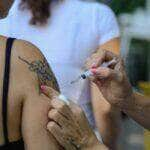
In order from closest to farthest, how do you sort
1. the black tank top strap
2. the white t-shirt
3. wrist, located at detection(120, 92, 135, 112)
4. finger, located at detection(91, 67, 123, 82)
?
the black tank top strap
finger, located at detection(91, 67, 123, 82)
wrist, located at detection(120, 92, 135, 112)
the white t-shirt

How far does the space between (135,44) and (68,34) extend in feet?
9.50

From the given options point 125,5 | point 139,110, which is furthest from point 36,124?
point 125,5

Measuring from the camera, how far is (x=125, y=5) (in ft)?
16.5

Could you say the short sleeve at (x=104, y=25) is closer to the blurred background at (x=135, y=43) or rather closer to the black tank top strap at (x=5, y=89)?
the black tank top strap at (x=5, y=89)

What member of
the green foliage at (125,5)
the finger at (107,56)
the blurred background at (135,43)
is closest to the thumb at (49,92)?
the finger at (107,56)

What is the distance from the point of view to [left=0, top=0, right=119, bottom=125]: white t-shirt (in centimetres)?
251

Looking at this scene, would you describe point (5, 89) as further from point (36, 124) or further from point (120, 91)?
point (120, 91)

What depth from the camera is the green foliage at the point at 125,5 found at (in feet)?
16.2

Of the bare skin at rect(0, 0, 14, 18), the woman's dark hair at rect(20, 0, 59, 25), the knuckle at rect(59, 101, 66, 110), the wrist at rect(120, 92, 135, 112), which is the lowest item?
the wrist at rect(120, 92, 135, 112)

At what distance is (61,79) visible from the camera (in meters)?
2.51

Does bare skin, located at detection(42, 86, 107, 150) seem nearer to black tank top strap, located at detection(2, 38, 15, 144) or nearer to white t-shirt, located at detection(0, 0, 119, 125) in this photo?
black tank top strap, located at detection(2, 38, 15, 144)

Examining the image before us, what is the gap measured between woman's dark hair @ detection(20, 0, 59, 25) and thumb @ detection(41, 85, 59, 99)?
29.7 inches

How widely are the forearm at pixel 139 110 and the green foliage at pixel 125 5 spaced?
2.47 meters

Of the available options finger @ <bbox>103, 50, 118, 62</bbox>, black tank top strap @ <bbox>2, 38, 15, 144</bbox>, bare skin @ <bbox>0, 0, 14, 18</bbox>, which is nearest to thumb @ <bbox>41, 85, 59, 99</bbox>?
black tank top strap @ <bbox>2, 38, 15, 144</bbox>
